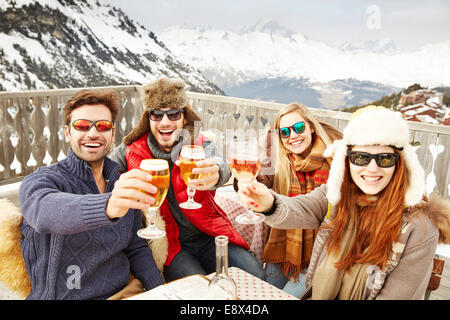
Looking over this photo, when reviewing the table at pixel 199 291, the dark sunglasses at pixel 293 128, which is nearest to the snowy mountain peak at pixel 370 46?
the dark sunglasses at pixel 293 128

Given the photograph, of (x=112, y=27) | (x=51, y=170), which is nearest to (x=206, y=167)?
(x=51, y=170)

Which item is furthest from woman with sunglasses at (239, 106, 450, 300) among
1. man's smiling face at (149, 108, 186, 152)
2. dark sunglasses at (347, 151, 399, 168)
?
man's smiling face at (149, 108, 186, 152)

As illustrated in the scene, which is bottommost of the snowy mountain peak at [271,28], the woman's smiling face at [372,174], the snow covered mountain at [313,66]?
the woman's smiling face at [372,174]

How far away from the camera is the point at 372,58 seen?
12.4 feet

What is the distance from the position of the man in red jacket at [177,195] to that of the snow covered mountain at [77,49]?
10.5ft

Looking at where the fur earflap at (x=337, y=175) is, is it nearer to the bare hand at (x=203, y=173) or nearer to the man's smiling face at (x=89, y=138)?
the bare hand at (x=203, y=173)

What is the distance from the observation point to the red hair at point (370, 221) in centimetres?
126

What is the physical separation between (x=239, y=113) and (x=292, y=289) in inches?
126

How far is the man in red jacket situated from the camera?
1.80 m

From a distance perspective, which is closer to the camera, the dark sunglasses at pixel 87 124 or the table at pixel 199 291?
the table at pixel 199 291

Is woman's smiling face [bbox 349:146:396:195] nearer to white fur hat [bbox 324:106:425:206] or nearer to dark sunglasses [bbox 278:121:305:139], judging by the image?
white fur hat [bbox 324:106:425:206]

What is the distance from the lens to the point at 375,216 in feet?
4.29

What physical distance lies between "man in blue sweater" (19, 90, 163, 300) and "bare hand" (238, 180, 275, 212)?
44 cm
